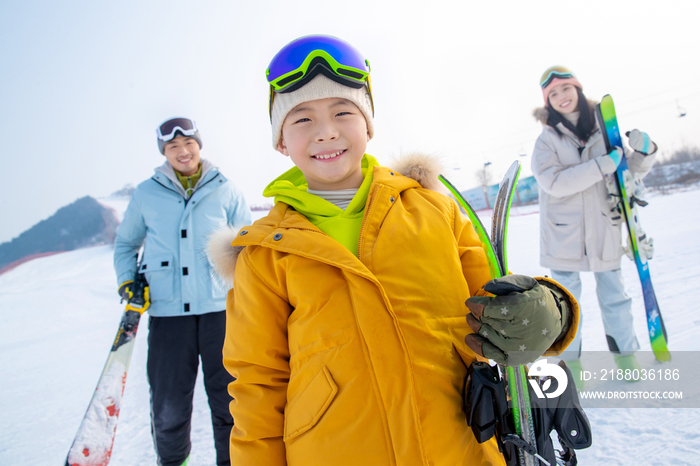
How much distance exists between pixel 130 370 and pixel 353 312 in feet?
14.3

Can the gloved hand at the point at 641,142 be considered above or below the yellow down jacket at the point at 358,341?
above

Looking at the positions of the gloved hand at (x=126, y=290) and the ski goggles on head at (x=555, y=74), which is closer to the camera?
the gloved hand at (x=126, y=290)

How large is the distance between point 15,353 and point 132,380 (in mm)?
2687

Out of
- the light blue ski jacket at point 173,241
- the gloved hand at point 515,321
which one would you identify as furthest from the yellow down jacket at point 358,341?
the light blue ski jacket at point 173,241

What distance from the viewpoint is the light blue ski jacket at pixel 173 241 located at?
223 centimetres

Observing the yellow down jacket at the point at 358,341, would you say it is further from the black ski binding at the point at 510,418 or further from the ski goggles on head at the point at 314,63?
the ski goggles on head at the point at 314,63

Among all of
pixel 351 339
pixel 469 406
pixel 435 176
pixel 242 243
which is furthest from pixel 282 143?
pixel 469 406

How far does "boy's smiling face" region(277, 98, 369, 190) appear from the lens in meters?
1.11

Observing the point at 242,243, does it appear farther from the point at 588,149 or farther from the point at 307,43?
the point at 588,149

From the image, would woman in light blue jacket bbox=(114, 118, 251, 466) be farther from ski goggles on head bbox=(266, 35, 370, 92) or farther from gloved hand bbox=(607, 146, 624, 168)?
gloved hand bbox=(607, 146, 624, 168)

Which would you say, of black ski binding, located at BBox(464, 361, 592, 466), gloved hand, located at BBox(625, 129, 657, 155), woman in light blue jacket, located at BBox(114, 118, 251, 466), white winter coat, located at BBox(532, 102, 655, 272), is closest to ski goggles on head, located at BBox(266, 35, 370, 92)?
black ski binding, located at BBox(464, 361, 592, 466)

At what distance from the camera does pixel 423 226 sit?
1.00 m

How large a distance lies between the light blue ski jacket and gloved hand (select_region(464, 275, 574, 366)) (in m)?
1.83

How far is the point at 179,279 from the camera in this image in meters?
2.26
